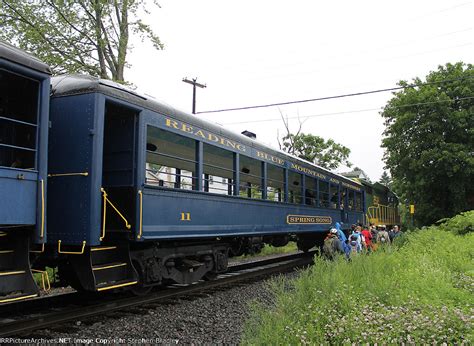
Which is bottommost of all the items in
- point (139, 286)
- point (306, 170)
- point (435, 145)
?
point (139, 286)

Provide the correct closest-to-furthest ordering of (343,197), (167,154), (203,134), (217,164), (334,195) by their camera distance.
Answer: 1. (167,154)
2. (203,134)
3. (217,164)
4. (334,195)
5. (343,197)

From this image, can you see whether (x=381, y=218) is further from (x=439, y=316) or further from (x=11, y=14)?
(x=439, y=316)

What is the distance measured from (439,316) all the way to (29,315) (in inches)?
205

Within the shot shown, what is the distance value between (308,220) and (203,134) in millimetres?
5981

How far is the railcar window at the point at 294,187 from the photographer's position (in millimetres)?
12212

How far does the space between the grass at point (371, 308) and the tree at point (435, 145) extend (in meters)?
22.7

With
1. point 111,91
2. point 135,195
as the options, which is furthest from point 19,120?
point 135,195

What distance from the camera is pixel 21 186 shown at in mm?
4891

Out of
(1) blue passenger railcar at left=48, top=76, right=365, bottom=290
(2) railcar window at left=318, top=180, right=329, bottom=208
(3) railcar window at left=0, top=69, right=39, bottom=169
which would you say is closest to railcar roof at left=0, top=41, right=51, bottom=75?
(3) railcar window at left=0, top=69, right=39, bottom=169

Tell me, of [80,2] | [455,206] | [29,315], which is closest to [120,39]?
[80,2]

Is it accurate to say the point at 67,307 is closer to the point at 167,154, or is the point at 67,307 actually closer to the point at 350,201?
the point at 167,154

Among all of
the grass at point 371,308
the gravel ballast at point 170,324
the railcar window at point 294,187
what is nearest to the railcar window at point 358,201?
the railcar window at point 294,187

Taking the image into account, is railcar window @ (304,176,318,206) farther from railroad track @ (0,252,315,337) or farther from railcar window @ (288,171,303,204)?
railroad track @ (0,252,315,337)

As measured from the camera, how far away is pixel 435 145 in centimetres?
2819
